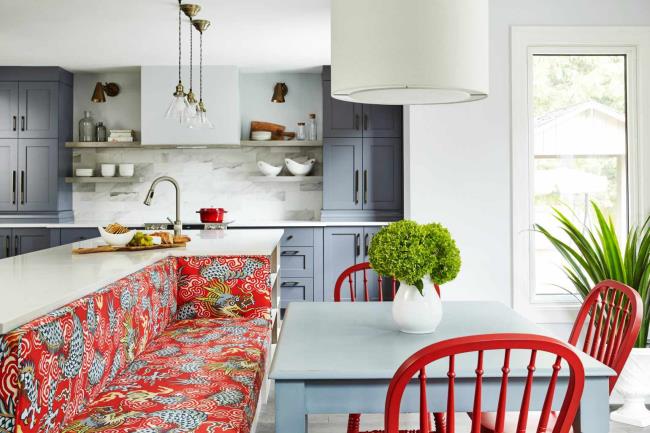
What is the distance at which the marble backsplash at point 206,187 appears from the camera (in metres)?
6.92

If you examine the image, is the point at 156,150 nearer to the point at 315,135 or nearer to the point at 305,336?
the point at 315,135

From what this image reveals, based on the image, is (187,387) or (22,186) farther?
(22,186)

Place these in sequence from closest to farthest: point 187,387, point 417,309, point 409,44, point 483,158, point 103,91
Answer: point 409,44, point 417,309, point 187,387, point 483,158, point 103,91

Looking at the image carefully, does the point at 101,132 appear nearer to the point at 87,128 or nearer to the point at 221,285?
the point at 87,128

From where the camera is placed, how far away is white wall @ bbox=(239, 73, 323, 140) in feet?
22.7

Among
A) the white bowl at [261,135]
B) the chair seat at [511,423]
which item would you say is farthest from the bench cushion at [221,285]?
the white bowl at [261,135]

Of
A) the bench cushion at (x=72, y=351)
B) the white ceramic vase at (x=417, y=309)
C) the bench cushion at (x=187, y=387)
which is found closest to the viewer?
the bench cushion at (x=72, y=351)

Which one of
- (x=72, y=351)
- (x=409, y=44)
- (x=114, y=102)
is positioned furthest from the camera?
(x=114, y=102)

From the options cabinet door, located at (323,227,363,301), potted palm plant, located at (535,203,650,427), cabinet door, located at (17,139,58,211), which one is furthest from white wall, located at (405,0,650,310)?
cabinet door, located at (17,139,58,211)

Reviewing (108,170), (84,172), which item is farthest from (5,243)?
(108,170)

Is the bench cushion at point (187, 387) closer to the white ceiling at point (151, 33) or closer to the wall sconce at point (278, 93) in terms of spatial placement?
the white ceiling at point (151, 33)

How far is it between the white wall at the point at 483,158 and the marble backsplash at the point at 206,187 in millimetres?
2776

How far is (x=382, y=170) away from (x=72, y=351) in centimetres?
478

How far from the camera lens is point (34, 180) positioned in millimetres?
6465
